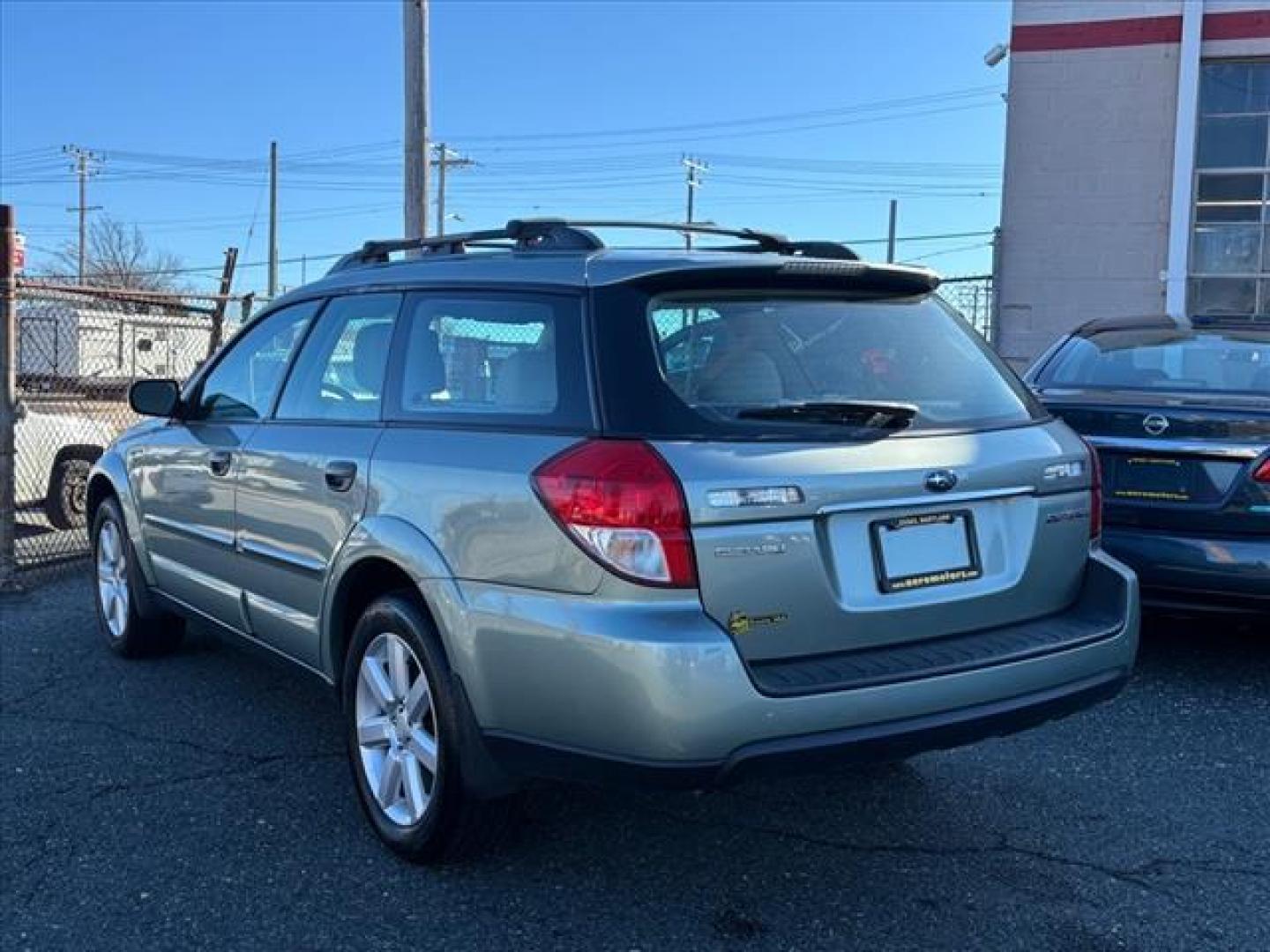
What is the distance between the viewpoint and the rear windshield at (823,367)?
308 cm

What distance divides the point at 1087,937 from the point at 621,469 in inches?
67.1

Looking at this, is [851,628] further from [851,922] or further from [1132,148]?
[1132,148]

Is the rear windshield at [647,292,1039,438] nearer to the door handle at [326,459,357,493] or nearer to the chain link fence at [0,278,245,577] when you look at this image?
the door handle at [326,459,357,493]

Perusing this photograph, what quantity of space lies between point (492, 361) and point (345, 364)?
2.72ft

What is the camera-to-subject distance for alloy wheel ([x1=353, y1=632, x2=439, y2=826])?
3402 mm

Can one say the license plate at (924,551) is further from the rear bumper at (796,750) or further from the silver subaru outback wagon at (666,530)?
the rear bumper at (796,750)

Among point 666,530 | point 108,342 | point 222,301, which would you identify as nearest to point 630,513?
point 666,530

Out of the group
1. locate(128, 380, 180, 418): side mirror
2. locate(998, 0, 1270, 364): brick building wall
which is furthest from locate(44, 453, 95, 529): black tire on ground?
locate(998, 0, 1270, 364): brick building wall

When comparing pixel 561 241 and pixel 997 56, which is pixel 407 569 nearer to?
pixel 561 241

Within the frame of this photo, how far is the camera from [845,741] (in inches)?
113

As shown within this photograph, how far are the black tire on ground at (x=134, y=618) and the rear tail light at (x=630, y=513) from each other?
10.6 ft

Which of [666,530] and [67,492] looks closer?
[666,530]

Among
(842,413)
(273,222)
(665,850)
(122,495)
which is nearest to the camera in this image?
(842,413)

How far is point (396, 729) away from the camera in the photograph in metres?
3.54
